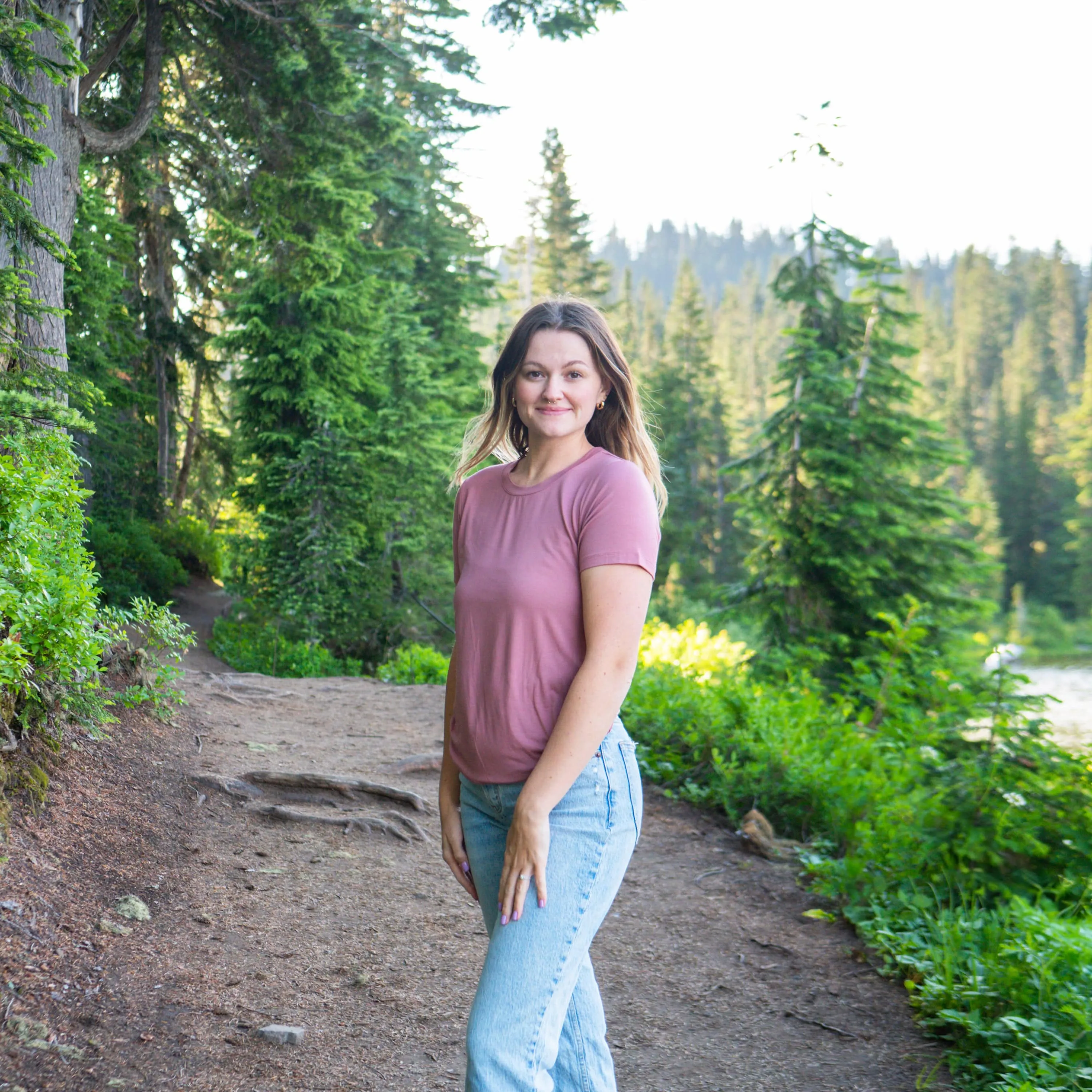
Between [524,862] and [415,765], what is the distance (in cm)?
509

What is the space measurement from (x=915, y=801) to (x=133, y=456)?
42.3ft

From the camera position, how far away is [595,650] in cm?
171

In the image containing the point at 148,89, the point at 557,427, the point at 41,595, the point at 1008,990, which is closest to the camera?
the point at 557,427

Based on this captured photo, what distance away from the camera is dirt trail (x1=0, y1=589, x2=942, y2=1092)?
300 centimetres

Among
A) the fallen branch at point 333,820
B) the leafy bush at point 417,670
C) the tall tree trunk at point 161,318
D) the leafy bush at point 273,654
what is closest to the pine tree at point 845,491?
the leafy bush at point 417,670

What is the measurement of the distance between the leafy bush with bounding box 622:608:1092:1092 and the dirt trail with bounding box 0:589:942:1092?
282 mm

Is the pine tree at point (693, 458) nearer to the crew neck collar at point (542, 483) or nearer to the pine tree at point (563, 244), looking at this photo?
the pine tree at point (563, 244)

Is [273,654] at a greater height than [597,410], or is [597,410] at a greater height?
[597,410]

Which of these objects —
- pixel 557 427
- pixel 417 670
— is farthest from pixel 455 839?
pixel 417 670

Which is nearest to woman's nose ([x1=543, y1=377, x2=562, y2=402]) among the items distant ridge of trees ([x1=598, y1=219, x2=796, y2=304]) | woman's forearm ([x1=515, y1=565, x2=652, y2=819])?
woman's forearm ([x1=515, y1=565, x2=652, y2=819])

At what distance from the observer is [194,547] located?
2027cm

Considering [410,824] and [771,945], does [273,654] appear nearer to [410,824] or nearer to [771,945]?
[410,824]

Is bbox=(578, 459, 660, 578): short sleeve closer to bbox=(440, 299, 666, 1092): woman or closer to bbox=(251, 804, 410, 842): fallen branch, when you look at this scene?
bbox=(440, 299, 666, 1092): woman

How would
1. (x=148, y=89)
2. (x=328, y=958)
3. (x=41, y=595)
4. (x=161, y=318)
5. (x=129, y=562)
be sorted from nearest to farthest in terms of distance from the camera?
(x=41, y=595) < (x=328, y=958) < (x=148, y=89) < (x=129, y=562) < (x=161, y=318)
